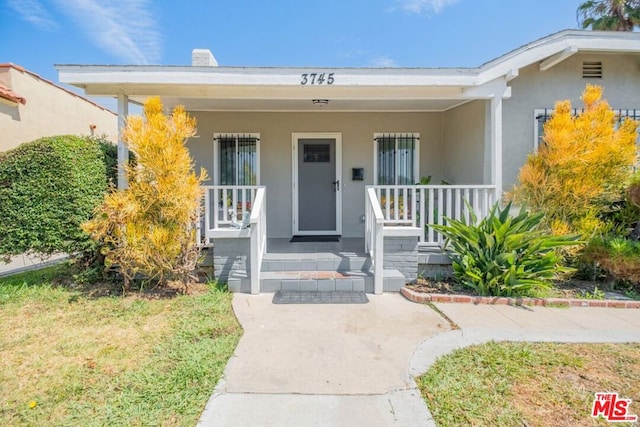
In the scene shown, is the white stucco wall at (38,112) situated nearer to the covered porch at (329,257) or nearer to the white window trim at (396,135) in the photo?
the covered porch at (329,257)

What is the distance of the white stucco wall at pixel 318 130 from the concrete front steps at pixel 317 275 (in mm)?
1945

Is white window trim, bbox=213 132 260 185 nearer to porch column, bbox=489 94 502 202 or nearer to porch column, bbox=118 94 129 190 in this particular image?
porch column, bbox=118 94 129 190

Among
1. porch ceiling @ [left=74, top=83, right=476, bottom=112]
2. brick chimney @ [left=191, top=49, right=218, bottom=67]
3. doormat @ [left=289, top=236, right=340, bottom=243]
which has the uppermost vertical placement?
brick chimney @ [left=191, top=49, right=218, bottom=67]

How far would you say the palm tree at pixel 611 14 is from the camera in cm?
1282

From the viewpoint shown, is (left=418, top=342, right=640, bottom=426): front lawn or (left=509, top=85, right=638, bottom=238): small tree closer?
(left=418, top=342, right=640, bottom=426): front lawn

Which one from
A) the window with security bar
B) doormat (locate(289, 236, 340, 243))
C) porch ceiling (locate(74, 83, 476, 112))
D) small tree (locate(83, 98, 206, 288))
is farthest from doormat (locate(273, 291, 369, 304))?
the window with security bar

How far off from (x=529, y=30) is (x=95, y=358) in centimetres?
1335

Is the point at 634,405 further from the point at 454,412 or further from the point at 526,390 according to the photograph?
the point at 454,412

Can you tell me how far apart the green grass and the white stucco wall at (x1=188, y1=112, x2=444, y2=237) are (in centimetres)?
310

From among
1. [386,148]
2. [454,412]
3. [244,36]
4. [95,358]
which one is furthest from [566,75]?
[244,36]

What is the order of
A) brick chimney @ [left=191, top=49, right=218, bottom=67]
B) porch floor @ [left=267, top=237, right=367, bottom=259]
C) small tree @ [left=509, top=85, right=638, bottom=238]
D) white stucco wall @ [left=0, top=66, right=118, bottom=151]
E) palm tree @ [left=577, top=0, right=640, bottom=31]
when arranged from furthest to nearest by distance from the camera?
palm tree @ [left=577, top=0, right=640, bottom=31] → white stucco wall @ [left=0, top=66, right=118, bottom=151] → brick chimney @ [left=191, top=49, right=218, bottom=67] → porch floor @ [left=267, top=237, right=367, bottom=259] → small tree @ [left=509, top=85, right=638, bottom=238]

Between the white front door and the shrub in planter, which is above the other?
the white front door

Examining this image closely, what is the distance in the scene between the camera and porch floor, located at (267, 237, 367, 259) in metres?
5.60

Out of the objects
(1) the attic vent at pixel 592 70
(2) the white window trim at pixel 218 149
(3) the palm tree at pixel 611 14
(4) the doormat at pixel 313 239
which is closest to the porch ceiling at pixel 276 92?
(2) the white window trim at pixel 218 149
